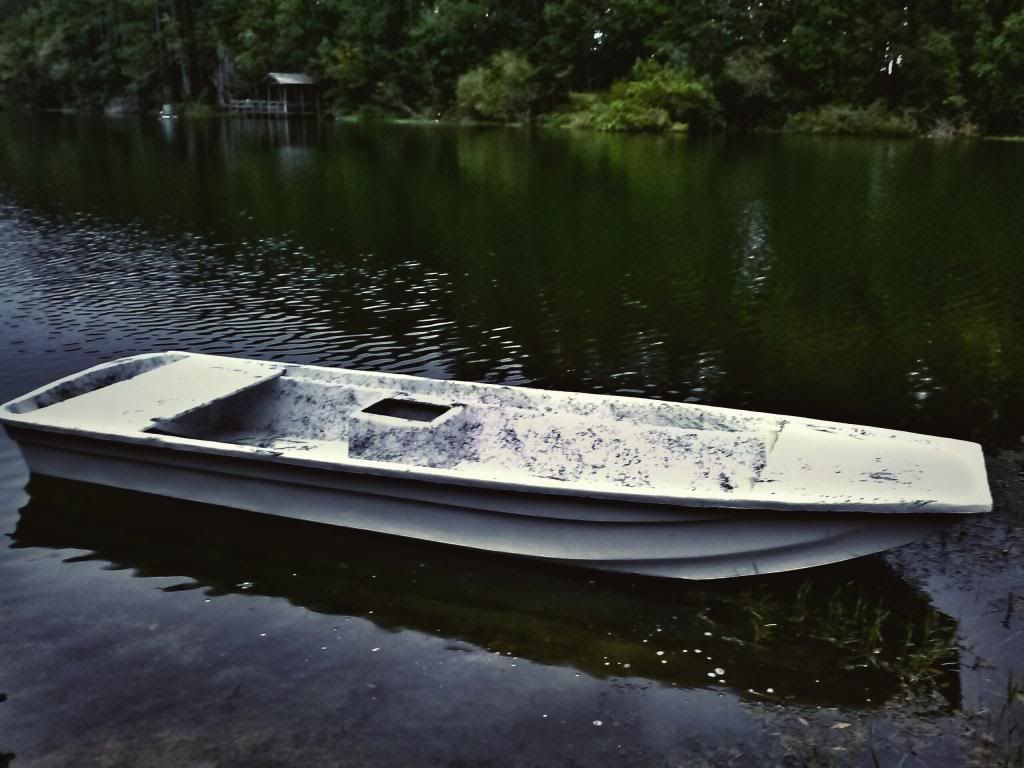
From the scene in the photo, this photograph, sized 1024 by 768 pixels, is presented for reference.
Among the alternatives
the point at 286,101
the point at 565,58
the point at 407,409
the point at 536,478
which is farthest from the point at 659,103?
the point at 536,478

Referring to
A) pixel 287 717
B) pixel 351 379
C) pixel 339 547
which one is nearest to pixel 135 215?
pixel 351 379

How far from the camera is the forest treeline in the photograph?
203 ft

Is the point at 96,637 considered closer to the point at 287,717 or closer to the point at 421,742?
the point at 287,717

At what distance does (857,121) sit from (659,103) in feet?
44.1

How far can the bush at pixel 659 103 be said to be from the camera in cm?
6375

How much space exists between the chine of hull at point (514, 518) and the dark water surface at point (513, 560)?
349 millimetres

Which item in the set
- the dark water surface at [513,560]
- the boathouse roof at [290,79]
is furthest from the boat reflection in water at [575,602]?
the boathouse roof at [290,79]

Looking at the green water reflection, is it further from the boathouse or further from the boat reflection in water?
the boathouse

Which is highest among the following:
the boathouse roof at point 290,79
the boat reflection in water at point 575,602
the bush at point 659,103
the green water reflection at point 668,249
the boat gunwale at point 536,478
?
the boathouse roof at point 290,79

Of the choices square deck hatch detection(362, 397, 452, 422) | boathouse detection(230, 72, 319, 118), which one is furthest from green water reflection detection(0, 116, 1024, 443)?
boathouse detection(230, 72, 319, 118)

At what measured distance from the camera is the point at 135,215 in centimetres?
2795

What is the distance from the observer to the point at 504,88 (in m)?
71.9

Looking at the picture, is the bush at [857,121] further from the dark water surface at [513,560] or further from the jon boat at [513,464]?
the jon boat at [513,464]

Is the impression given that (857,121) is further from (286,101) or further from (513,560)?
(513,560)
